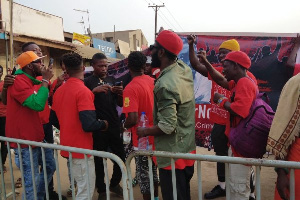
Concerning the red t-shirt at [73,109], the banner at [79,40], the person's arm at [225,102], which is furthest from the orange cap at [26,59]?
the banner at [79,40]

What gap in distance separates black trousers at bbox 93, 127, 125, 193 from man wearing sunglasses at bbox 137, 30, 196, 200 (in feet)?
4.73

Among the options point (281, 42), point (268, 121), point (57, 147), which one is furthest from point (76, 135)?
point (281, 42)

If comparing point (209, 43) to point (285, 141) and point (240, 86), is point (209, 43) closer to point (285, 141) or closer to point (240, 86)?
point (240, 86)

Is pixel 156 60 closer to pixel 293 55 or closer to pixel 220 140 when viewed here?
pixel 220 140

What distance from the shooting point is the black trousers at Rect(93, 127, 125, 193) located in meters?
3.67

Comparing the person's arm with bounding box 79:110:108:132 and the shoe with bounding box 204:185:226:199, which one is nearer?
the person's arm with bounding box 79:110:108:132

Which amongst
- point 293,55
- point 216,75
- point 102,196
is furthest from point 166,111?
point 293,55

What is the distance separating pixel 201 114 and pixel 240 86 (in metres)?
2.06

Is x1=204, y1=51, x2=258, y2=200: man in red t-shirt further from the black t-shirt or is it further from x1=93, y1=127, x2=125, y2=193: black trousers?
x1=93, y1=127, x2=125, y2=193: black trousers

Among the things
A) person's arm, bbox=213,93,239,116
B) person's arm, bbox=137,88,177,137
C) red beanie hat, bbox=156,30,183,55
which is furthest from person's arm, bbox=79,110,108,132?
person's arm, bbox=213,93,239,116

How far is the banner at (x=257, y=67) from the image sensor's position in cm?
425

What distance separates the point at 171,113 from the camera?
2.15 m

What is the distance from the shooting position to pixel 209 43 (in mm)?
4547

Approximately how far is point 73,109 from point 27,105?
581 millimetres
